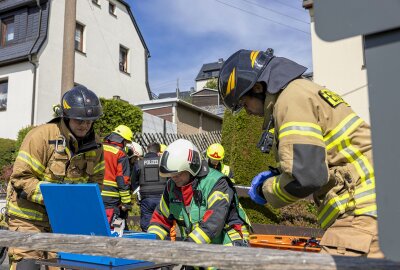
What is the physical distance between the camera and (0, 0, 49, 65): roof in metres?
19.5

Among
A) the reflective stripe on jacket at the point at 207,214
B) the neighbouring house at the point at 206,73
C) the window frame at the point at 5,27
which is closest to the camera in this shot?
the reflective stripe on jacket at the point at 207,214

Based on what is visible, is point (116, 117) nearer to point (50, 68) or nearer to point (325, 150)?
point (50, 68)

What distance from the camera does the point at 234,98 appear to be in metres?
2.59

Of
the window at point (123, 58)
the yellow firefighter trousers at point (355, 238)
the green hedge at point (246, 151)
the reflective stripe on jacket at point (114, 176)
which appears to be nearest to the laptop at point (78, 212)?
the yellow firefighter trousers at point (355, 238)

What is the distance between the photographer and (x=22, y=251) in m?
3.70

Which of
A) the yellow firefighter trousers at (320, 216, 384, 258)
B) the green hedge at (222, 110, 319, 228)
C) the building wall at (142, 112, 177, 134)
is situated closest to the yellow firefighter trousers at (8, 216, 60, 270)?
the yellow firefighter trousers at (320, 216, 384, 258)

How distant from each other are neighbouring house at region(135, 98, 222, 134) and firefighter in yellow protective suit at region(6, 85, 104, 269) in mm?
17254

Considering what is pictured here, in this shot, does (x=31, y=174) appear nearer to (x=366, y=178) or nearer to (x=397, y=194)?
(x=366, y=178)

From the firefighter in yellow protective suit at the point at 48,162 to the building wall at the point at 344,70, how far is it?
387 inches

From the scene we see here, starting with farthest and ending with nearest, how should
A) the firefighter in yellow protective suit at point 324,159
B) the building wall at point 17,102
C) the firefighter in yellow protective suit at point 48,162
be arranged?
1. the building wall at point 17,102
2. the firefighter in yellow protective suit at point 48,162
3. the firefighter in yellow protective suit at point 324,159

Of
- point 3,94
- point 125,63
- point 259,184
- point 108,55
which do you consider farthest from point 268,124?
point 125,63

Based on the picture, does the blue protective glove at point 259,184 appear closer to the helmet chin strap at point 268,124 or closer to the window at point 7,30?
the helmet chin strap at point 268,124

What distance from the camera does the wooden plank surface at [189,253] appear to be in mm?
1837

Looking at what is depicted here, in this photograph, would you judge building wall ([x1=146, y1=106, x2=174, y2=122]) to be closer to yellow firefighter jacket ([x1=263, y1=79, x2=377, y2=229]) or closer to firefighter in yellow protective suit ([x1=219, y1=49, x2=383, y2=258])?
firefighter in yellow protective suit ([x1=219, y1=49, x2=383, y2=258])
